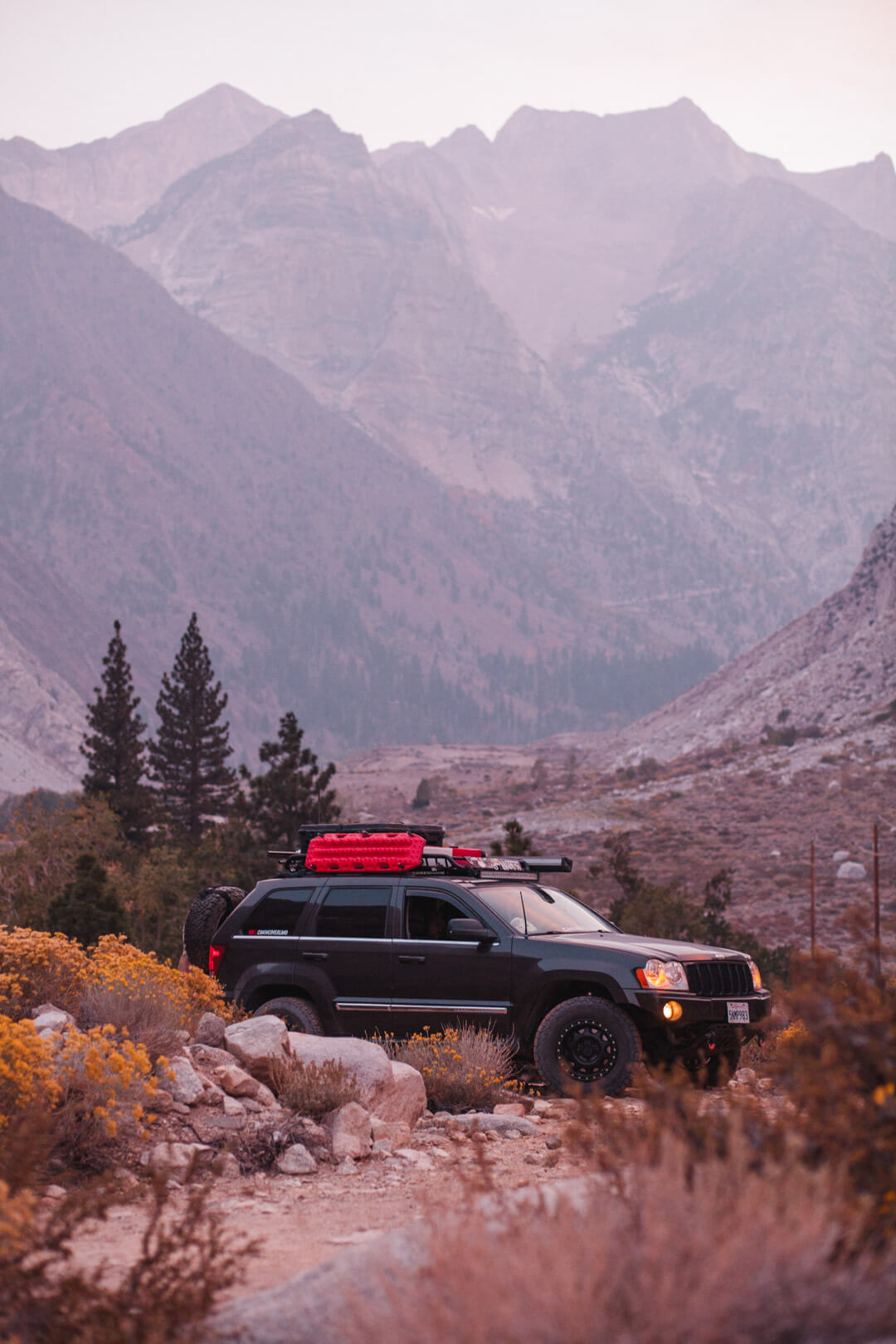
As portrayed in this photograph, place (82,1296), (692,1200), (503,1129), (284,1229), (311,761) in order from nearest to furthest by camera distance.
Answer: (692,1200) < (82,1296) < (284,1229) < (503,1129) < (311,761)

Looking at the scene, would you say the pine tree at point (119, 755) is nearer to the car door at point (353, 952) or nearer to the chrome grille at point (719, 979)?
the car door at point (353, 952)

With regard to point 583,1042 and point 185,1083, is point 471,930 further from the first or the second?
point 185,1083

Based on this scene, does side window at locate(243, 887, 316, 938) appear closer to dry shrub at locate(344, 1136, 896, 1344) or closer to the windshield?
the windshield

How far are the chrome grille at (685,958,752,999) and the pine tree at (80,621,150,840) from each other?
155ft

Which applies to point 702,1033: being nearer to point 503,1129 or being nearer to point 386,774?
point 503,1129

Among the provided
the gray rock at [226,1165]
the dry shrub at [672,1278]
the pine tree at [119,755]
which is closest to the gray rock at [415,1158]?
the gray rock at [226,1165]

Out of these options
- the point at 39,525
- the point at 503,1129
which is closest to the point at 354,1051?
the point at 503,1129

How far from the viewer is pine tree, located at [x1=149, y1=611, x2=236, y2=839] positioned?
198 ft

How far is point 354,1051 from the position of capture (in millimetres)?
9992

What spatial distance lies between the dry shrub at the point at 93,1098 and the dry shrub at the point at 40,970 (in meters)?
2.04

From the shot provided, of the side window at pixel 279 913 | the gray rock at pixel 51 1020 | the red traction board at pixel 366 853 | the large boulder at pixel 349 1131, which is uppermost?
the red traction board at pixel 366 853

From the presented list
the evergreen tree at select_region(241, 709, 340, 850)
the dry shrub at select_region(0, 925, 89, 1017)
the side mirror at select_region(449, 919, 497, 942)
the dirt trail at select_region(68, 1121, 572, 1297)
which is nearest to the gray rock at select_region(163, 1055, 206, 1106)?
the dirt trail at select_region(68, 1121, 572, 1297)

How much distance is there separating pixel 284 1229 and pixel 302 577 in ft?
611

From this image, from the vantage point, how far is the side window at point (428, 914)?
38.8ft
